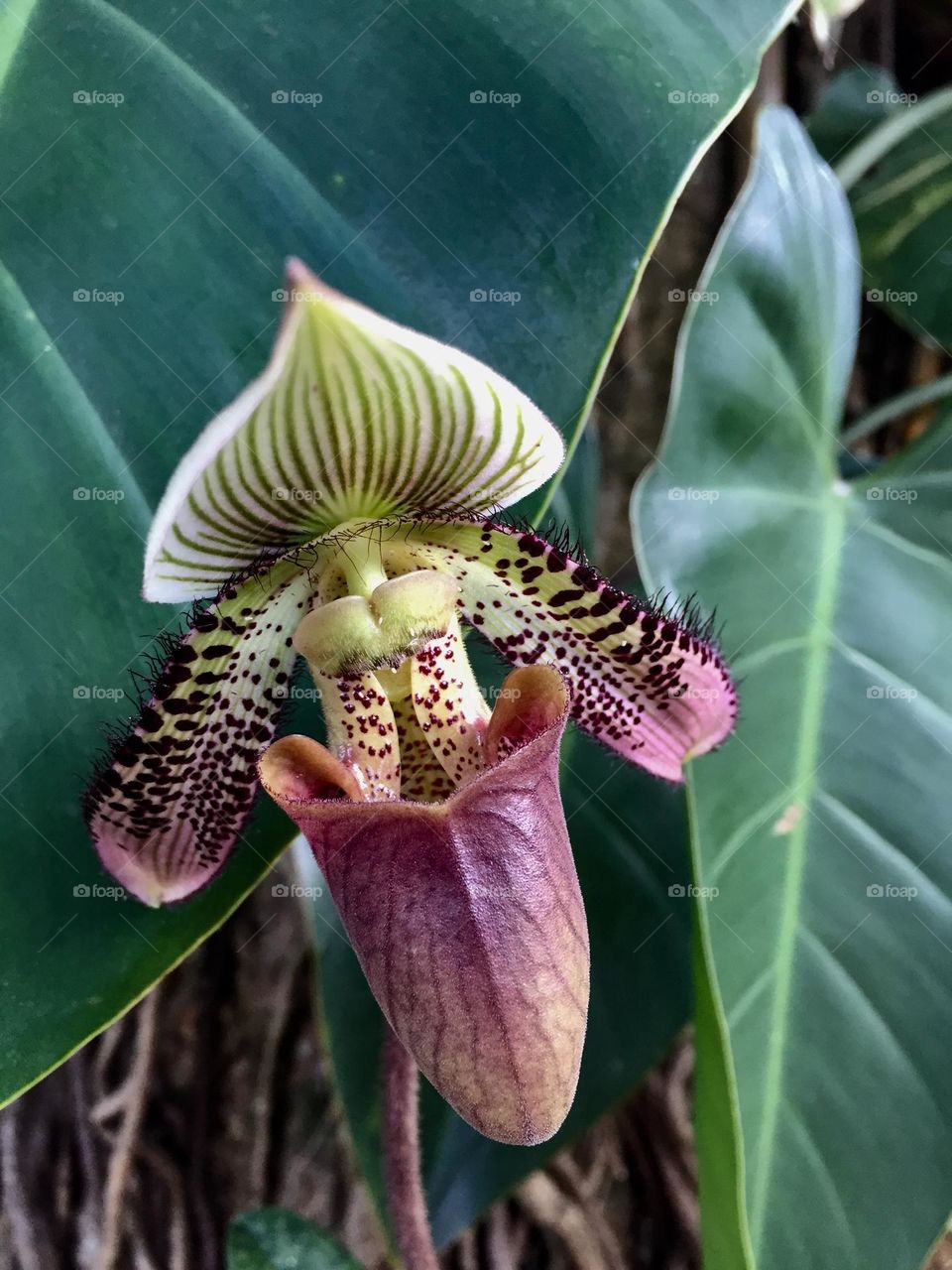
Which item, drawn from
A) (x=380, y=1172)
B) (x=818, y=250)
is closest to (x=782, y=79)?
(x=818, y=250)

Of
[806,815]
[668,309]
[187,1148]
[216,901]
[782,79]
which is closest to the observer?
[216,901]

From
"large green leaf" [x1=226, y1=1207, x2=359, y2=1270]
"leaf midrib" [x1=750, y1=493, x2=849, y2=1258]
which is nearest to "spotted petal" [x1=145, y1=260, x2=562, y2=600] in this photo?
"leaf midrib" [x1=750, y1=493, x2=849, y2=1258]

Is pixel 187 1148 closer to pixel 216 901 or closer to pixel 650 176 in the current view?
pixel 216 901

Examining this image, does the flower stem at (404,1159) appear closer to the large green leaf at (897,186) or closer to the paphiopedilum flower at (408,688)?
the paphiopedilum flower at (408,688)

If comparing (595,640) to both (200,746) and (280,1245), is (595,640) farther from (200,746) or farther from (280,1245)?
(280,1245)

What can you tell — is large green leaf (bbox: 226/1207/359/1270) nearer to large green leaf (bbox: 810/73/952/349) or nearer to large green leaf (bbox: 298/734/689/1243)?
large green leaf (bbox: 298/734/689/1243)

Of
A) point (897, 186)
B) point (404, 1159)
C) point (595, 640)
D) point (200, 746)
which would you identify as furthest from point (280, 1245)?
point (897, 186)
